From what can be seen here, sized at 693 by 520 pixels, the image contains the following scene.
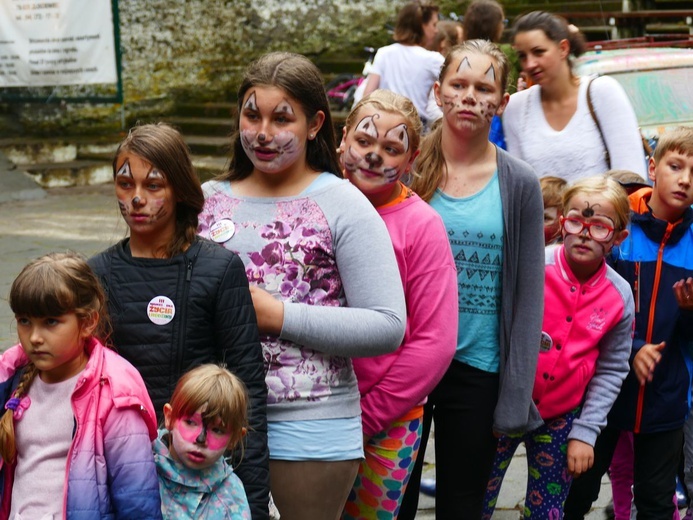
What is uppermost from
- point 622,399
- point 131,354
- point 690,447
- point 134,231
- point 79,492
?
point 134,231

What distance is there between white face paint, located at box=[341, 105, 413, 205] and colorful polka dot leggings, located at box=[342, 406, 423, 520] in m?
0.66

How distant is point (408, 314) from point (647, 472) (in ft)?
4.68

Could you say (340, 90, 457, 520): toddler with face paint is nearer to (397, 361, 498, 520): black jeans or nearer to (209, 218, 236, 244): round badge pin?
(397, 361, 498, 520): black jeans

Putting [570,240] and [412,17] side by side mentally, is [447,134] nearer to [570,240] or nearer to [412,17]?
[570,240]

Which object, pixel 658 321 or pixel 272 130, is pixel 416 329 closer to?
pixel 272 130

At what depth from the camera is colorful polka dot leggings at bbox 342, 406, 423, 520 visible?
304cm

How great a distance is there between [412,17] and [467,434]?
5393 mm

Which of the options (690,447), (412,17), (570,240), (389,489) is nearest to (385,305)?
(389,489)


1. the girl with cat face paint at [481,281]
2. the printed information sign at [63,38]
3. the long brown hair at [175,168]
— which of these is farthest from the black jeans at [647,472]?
the printed information sign at [63,38]

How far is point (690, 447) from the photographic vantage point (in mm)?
4172

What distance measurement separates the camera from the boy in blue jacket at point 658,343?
3.90 metres

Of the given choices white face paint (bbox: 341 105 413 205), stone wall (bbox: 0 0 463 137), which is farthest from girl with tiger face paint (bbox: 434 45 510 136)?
stone wall (bbox: 0 0 463 137)

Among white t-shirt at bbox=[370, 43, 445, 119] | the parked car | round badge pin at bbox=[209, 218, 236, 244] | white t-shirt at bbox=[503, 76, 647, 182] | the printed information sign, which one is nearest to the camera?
round badge pin at bbox=[209, 218, 236, 244]

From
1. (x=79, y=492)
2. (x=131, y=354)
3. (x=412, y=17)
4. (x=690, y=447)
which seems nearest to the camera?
(x=79, y=492)
